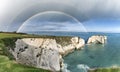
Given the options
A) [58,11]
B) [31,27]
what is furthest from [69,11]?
[31,27]

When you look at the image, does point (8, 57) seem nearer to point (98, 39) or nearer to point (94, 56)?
point (94, 56)

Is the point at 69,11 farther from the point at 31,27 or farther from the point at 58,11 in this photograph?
the point at 31,27

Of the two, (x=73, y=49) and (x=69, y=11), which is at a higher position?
(x=69, y=11)

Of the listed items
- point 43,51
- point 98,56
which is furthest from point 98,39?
point 43,51

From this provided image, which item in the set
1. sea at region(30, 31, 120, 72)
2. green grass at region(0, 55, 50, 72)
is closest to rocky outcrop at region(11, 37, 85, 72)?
sea at region(30, 31, 120, 72)

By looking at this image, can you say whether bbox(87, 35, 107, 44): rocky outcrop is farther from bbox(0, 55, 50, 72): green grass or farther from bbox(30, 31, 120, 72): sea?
bbox(0, 55, 50, 72): green grass

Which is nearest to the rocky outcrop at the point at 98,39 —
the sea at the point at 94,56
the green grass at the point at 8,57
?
the sea at the point at 94,56
